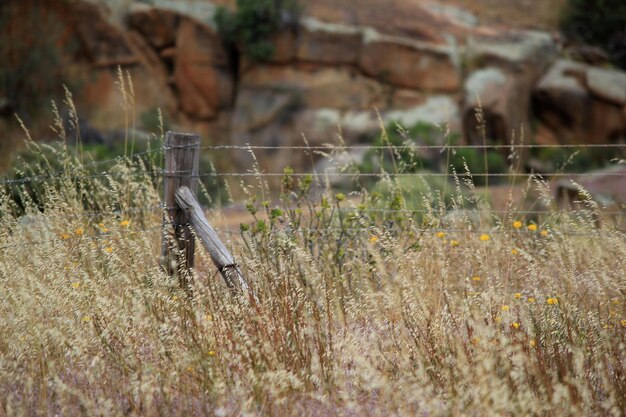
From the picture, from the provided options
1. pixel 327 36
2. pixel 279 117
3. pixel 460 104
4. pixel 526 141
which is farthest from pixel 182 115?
pixel 526 141

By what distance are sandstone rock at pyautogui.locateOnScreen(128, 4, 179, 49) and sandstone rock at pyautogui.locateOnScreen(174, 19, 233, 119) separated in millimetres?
243

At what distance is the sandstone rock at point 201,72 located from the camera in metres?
15.7

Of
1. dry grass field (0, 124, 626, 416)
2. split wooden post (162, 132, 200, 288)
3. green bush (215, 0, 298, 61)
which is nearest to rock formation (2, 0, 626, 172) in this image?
green bush (215, 0, 298, 61)

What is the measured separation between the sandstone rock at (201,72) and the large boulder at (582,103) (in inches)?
240

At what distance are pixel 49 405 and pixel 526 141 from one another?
12859 mm

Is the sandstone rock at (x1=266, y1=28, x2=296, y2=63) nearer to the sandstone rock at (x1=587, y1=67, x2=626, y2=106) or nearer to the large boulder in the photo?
the large boulder

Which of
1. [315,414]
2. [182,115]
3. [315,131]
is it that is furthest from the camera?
[182,115]

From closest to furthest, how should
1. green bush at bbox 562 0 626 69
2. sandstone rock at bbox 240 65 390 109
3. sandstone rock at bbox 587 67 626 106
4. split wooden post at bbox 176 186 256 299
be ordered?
split wooden post at bbox 176 186 256 299
sandstone rock at bbox 587 67 626 106
sandstone rock at bbox 240 65 390 109
green bush at bbox 562 0 626 69

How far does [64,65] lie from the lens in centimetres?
1548

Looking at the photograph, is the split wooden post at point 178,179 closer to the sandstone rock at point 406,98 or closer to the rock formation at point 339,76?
the rock formation at point 339,76

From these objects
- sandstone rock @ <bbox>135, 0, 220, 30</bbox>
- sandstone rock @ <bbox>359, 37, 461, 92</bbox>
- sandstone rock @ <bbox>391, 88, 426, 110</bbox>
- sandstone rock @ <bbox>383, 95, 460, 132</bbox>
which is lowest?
sandstone rock @ <bbox>383, 95, 460, 132</bbox>

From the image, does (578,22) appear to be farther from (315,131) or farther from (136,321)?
(136,321)

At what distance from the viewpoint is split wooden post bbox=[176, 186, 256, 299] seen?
4.42 metres

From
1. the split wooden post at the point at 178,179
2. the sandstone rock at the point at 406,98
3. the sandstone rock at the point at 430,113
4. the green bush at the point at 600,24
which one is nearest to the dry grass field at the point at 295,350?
the split wooden post at the point at 178,179
